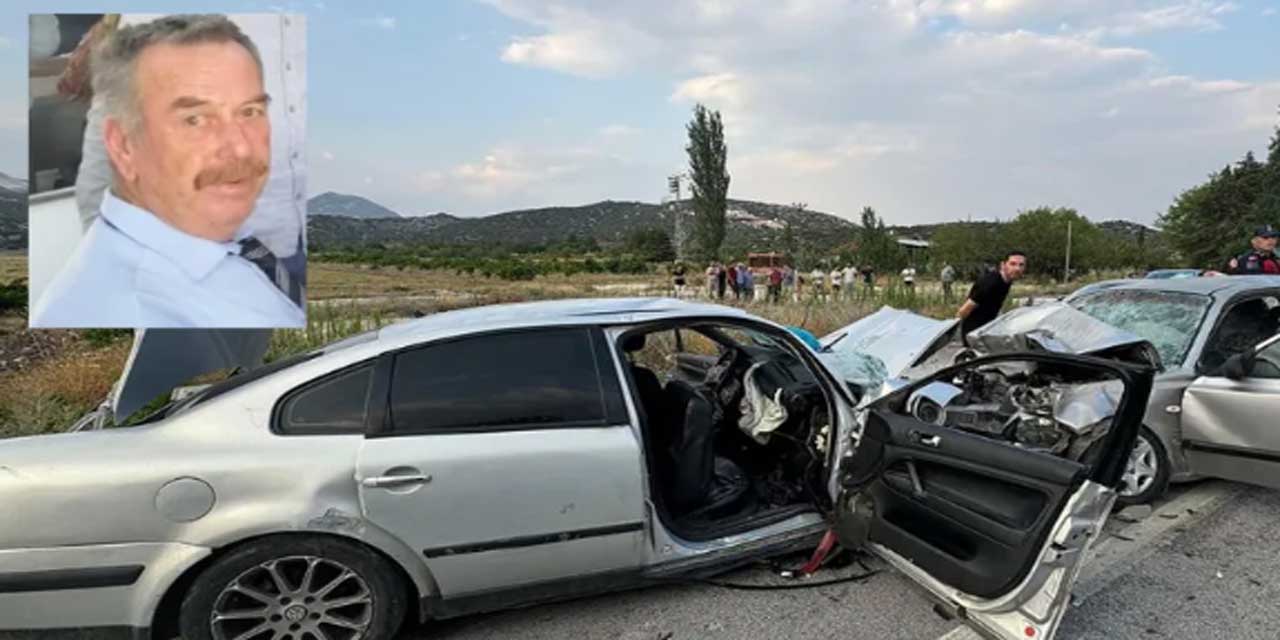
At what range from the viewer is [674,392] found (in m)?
3.52

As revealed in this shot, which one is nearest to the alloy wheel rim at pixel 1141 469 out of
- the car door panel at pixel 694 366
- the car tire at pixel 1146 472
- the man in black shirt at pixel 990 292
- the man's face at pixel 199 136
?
the car tire at pixel 1146 472

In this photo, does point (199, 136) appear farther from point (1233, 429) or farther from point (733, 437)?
point (1233, 429)

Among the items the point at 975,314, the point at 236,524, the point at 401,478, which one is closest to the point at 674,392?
the point at 401,478

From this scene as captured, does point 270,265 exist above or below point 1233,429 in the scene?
above

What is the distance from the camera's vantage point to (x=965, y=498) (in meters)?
2.62

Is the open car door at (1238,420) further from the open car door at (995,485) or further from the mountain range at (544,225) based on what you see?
the mountain range at (544,225)

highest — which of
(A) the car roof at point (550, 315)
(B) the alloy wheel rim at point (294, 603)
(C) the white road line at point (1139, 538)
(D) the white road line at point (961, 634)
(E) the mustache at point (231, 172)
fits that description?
(E) the mustache at point (231, 172)

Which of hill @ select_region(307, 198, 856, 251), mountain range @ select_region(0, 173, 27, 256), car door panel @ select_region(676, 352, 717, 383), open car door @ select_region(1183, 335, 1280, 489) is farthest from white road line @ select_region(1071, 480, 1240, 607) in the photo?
hill @ select_region(307, 198, 856, 251)

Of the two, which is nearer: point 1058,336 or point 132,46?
point 1058,336

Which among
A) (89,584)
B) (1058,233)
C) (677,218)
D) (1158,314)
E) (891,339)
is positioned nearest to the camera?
(89,584)

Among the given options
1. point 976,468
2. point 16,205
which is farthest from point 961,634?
point 16,205

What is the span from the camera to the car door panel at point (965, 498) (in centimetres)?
→ 239

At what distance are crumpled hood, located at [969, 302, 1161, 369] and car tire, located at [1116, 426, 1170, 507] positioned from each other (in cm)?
47

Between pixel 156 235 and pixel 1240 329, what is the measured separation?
746 centimetres
